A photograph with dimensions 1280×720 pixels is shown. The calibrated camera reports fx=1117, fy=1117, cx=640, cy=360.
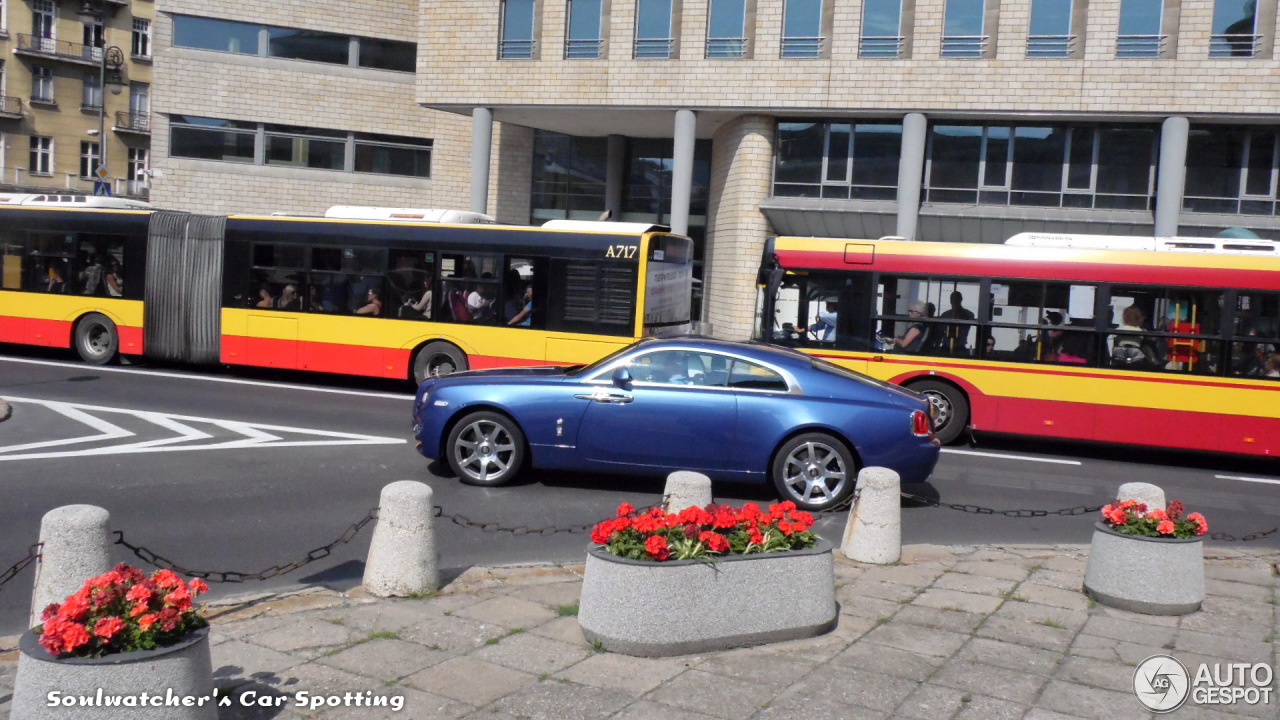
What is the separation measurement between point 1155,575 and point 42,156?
64048mm

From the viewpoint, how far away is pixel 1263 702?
5477mm

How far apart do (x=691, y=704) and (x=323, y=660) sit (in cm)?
186

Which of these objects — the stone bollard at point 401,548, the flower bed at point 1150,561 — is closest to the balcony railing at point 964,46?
the flower bed at point 1150,561

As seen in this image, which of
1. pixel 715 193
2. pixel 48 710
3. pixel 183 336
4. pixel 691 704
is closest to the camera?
pixel 48 710

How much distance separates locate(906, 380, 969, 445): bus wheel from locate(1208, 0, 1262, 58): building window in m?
15.5

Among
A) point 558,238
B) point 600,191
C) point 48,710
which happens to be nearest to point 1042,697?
point 48,710

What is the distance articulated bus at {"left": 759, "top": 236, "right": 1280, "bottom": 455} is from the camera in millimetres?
13719

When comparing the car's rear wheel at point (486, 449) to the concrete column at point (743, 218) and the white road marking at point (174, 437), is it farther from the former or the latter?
the concrete column at point (743, 218)

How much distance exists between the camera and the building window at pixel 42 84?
59.3m

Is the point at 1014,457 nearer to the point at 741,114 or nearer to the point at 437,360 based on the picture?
the point at 437,360

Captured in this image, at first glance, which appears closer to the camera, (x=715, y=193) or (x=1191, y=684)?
(x=1191, y=684)

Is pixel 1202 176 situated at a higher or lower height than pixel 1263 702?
higher

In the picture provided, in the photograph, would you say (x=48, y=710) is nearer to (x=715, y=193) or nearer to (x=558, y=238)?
(x=558, y=238)

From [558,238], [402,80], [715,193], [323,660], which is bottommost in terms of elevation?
[323,660]
